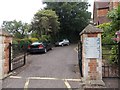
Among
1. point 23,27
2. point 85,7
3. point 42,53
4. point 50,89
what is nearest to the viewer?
point 50,89

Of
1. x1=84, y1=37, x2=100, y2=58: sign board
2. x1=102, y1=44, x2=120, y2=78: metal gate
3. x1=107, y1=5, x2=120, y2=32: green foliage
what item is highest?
x1=107, y1=5, x2=120, y2=32: green foliage

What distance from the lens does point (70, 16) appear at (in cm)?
4519

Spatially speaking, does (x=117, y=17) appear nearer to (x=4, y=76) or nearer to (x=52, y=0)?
(x=4, y=76)

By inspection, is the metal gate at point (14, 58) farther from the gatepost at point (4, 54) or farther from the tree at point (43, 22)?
the tree at point (43, 22)

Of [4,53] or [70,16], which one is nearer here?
[4,53]

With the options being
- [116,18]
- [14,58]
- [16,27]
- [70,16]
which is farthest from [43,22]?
[116,18]

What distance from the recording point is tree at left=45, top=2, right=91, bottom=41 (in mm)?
44438

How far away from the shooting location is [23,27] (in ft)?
131

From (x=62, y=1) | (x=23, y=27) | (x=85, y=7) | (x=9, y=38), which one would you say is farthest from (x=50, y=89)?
(x=85, y=7)

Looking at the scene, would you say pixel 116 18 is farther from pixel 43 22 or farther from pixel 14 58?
pixel 43 22

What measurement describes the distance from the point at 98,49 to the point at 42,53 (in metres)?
Result: 14.5

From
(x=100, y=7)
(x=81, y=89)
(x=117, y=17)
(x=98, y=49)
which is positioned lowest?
(x=81, y=89)

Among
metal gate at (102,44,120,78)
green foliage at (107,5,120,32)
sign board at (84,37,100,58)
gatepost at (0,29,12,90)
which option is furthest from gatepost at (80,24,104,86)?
gatepost at (0,29,12,90)

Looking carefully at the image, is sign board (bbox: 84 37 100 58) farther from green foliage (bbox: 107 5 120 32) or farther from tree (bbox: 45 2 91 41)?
tree (bbox: 45 2 91 41)
